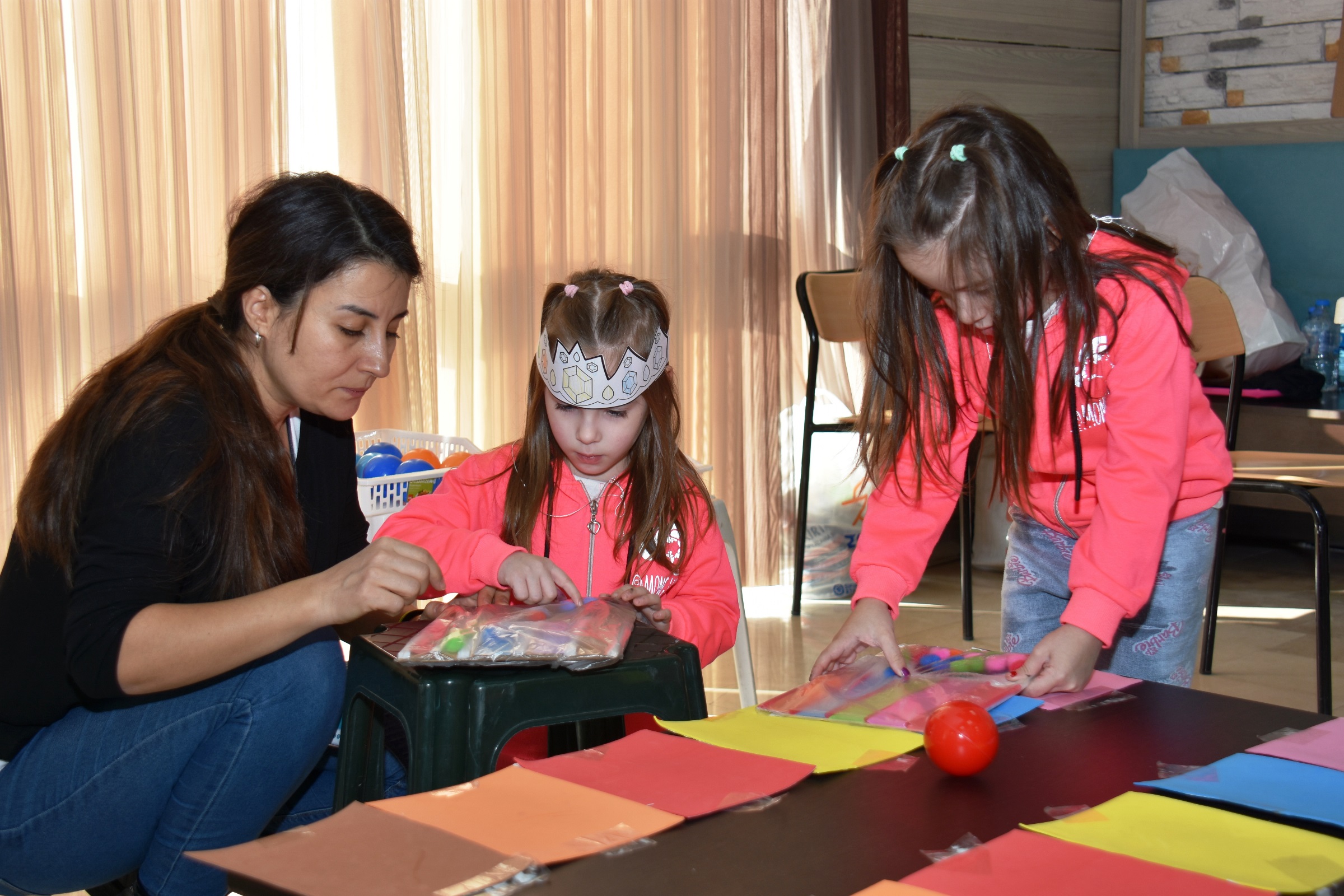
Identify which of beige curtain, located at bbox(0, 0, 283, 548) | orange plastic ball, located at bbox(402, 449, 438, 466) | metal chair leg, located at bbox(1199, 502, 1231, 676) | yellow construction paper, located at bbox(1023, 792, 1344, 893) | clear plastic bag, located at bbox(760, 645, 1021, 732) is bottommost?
metal chair leg, located at bbox(1199, 502, 1231, 676)

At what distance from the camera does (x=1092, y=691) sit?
1.12 metres

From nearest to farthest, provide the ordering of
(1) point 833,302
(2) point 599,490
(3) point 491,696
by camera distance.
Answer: (3) point 491,696
(2) point 599,490
(1) point 833,302

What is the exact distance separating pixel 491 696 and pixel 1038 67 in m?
3.84

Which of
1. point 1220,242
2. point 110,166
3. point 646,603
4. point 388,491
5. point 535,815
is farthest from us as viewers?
point 1220,242

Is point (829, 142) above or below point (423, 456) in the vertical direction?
above

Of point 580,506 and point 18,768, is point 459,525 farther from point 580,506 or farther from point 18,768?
point 18,768

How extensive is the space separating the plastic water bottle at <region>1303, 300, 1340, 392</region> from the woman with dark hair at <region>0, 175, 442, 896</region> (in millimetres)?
3473

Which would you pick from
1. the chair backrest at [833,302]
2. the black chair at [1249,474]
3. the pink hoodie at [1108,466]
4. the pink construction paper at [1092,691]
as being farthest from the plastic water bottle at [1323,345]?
the pink construction paper at [1092,691]

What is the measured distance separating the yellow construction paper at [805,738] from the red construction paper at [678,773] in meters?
0.02

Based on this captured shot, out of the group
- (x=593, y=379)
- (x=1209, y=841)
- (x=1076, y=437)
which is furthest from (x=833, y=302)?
Answer: (x=1209, y=841)

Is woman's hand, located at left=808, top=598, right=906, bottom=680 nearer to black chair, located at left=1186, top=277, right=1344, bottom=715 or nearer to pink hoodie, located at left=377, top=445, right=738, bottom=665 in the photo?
pink hoodie, located at left=377, top=445, right=738, bottom=665

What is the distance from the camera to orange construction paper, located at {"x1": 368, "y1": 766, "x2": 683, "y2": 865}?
2.48ft

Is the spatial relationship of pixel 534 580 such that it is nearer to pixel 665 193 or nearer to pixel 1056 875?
pixel 1056 875

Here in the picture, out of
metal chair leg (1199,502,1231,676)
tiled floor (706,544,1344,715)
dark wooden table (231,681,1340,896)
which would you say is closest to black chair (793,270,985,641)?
tiled floor (706,544,1344,715)
